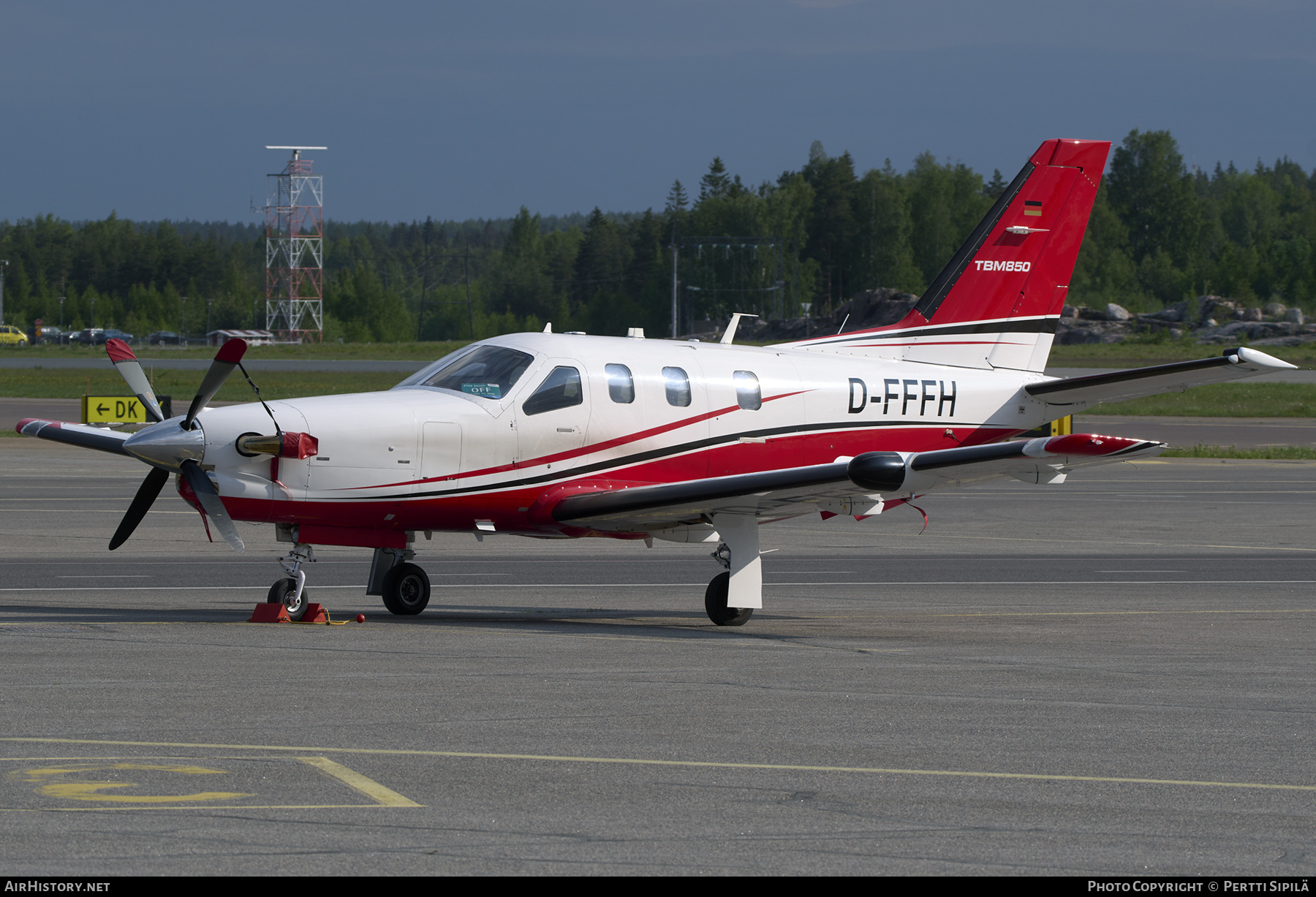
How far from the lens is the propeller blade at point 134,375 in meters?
13.7

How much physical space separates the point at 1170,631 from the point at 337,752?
9078 mm

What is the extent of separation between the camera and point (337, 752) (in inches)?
307

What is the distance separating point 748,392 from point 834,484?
239 centimetres

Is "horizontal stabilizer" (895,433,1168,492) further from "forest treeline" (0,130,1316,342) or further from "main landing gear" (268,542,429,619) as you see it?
"forest treeline" (0,130,1316,342)

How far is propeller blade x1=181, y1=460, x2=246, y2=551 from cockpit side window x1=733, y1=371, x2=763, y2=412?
542 cm

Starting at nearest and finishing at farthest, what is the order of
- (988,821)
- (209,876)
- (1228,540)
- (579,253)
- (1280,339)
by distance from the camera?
(209,876)
(988,821)
(1228,540)
(1280,339)
(579,253)

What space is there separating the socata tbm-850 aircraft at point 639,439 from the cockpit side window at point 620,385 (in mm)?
19

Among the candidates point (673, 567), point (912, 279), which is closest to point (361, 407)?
point (673, 567)

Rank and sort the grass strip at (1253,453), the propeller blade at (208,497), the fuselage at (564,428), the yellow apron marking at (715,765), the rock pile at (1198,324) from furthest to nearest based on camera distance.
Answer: the rock pile at (1198,324), the grass strip at (1253,453), the fuselage at (564,428), the propeller blade at (208,497), the yellow apron marking at (715,765)

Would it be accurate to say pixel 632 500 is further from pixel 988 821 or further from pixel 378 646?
pixel 988 821

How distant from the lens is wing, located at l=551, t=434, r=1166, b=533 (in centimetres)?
1184

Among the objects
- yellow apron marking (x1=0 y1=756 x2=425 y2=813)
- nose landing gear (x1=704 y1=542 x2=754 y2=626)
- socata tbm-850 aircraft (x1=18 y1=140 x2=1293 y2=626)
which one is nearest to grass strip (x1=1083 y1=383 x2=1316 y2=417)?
socata tbm-850 aircraft (x1=18 y1=140 x2=1293 y2=626)

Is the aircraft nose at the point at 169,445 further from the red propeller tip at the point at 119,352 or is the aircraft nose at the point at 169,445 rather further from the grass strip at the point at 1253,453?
the grass strip at the point at 1253,453

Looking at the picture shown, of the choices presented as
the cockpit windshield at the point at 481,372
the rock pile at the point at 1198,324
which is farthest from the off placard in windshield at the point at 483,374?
the rock pile at the point at 1198,324
